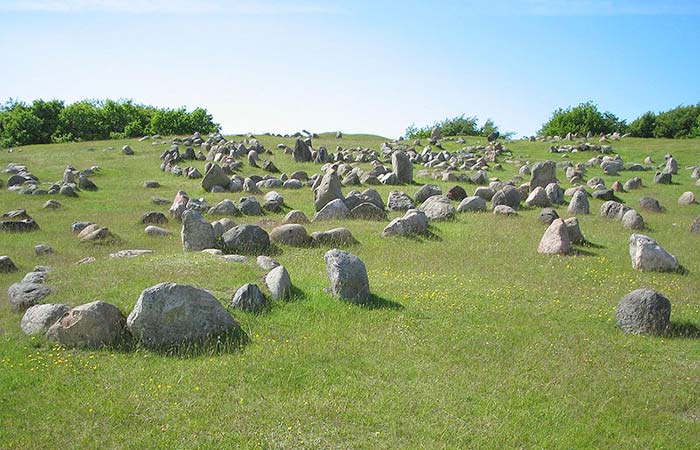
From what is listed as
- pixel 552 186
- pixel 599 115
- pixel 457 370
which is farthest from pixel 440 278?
pixel 599 115

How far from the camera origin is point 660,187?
3572cm

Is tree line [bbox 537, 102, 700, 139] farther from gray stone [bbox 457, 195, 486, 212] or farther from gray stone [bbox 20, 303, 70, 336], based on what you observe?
gray stone [bbox 20, 303, 70, 336]

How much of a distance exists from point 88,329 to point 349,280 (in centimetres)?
561

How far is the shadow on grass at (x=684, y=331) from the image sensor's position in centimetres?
1349

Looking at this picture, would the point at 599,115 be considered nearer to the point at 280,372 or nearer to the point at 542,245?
the point at 542,245

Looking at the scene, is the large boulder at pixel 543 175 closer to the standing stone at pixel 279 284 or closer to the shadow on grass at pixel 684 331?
the shadow on grass at pixel 684 331

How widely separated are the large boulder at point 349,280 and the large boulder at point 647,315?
5648mm

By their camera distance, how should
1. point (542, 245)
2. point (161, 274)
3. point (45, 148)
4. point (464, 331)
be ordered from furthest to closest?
point (45, 148) < point (542, 245) < point (161, 274) < point (464, 331)

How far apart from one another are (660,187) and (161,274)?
2949 centimetres

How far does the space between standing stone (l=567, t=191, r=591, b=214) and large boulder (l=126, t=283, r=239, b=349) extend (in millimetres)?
19338

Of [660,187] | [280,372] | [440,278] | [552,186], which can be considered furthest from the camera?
[660,187]

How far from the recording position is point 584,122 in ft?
240

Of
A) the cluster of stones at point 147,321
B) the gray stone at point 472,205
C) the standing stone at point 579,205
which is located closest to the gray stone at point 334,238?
the gray stone at point 472,205

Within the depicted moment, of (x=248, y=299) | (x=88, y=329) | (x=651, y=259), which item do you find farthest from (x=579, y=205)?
(x=88, y=329)
